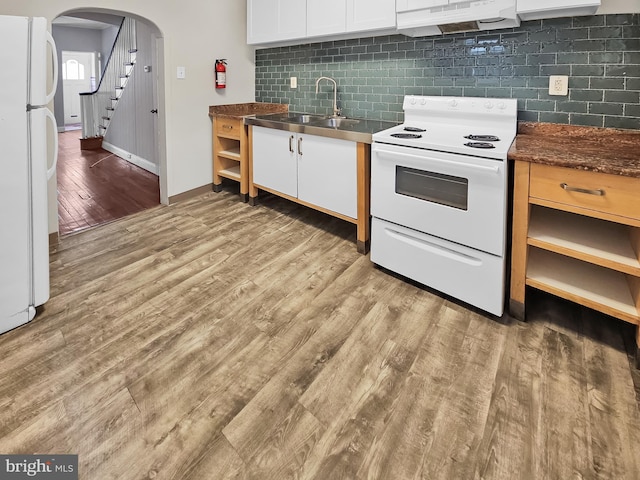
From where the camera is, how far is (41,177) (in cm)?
195

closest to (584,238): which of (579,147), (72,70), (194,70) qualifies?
(579,147)

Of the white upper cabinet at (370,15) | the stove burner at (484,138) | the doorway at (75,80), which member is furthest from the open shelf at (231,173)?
the doorway at (75,80)

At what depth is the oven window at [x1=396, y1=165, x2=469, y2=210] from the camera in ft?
6.91

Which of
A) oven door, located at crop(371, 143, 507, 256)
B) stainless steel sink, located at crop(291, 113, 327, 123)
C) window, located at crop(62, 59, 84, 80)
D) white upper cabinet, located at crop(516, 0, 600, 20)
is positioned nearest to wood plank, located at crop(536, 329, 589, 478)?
oven door, located at crop(371, 143, 507, 256)

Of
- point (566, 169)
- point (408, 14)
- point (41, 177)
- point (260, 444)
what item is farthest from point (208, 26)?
point (260, 444)

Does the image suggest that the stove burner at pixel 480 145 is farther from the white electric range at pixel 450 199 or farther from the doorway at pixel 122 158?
the doorway at pixel 122 158

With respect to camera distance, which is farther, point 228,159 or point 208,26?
point 228,159

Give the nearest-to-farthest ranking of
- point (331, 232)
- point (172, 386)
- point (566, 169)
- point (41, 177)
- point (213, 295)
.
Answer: point (172, 386), point (566, 169), point (41, 177), point (213, 295), point (331, 232)

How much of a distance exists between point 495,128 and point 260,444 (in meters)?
2.18

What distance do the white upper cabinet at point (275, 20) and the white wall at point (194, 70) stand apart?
23cm

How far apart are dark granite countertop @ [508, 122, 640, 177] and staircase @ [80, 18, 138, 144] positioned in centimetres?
570

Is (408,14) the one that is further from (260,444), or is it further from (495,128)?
(260,444)

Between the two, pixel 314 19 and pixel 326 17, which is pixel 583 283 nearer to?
pixel 326 17

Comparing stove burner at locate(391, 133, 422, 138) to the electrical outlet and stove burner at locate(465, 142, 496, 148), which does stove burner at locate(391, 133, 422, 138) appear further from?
the electrical outlet
